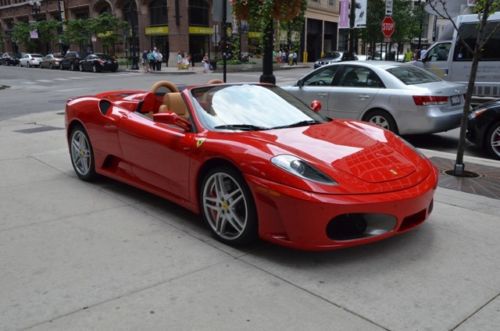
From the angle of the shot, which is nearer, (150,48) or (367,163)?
(367,163)

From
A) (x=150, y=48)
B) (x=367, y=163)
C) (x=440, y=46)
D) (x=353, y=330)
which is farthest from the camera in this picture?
(x=150, y=48)

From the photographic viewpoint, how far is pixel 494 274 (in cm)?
349

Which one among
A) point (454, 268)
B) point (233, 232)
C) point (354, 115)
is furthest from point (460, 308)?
point (354, 115)

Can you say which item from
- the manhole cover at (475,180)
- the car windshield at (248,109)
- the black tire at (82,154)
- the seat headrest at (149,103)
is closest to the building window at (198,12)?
the black tire at (82,154)

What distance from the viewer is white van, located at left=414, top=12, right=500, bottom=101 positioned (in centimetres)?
1215

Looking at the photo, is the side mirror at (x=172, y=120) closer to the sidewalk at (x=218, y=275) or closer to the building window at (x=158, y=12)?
the sidewalk at (x=218, y=275)

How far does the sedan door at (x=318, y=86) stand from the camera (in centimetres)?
925

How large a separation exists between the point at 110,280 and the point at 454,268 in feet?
8.06

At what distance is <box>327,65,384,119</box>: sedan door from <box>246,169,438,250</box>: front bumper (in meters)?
5.15

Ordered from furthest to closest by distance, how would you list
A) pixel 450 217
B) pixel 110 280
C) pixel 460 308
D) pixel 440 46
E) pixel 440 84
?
pixel 440 46, pixel 440 84, pixel 450 217, pixel 110 280, pixel 460 308

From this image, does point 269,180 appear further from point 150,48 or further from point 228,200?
point 150,48

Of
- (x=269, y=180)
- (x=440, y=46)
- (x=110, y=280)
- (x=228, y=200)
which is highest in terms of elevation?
(x=440, y=46)

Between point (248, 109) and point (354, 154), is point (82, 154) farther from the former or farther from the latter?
point (354, 154)

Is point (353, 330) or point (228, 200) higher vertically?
point (228, 200)
